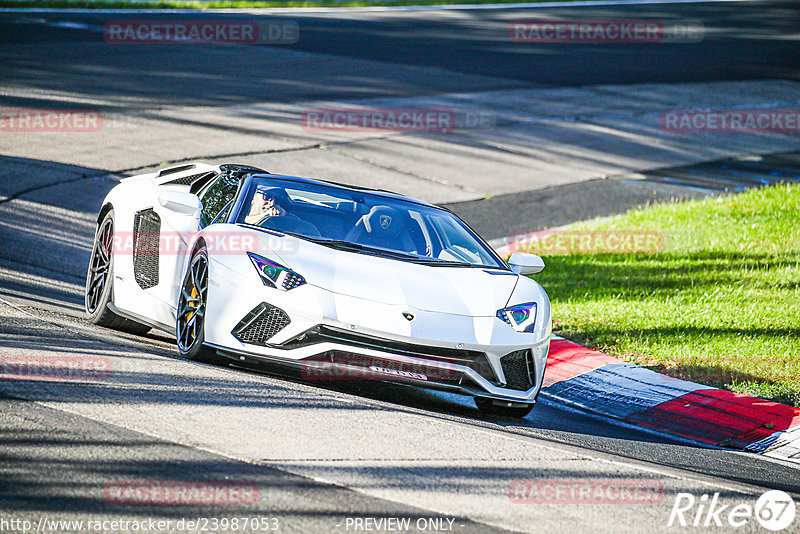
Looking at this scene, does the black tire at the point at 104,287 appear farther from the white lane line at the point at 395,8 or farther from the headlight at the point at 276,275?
the white lane line at the point at 395,8

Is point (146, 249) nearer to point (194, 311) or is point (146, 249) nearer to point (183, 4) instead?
point (194, 311)

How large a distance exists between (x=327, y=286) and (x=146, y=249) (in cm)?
190

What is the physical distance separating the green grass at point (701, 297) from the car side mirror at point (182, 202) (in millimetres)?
3728

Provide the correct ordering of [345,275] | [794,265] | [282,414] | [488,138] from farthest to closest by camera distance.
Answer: [488,138], [794,265], [345,275], [282,414]

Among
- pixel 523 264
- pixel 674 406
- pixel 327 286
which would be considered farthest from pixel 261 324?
pixel 674 406

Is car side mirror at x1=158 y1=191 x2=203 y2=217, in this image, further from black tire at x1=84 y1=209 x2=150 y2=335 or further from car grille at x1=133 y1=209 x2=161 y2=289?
black tire at x1=84 y1=209 x2=150 y2=335

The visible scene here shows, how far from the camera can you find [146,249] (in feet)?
23.8

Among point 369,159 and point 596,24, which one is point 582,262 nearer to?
point 369,159

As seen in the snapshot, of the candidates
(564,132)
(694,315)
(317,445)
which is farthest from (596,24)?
(317,445)

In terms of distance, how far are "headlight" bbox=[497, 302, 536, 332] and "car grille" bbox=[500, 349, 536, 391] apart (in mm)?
158

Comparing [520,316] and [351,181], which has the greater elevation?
[520,316]

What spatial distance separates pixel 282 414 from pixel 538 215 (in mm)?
9361

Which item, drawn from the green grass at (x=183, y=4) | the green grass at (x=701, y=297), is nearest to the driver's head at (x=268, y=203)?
the green grass at (x=701, y=297)

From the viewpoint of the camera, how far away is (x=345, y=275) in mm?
6098
